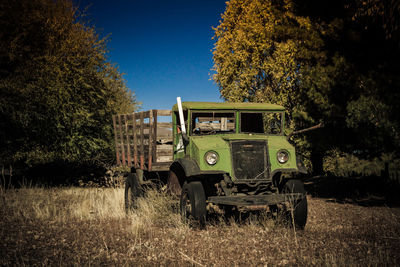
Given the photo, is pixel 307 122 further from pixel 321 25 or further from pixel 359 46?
pixel 321 25

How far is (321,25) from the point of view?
34.7ft

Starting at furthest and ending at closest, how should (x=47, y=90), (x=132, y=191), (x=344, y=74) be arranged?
(x=47, y=90)
(x=344, y=74)
(x=132, y=191)

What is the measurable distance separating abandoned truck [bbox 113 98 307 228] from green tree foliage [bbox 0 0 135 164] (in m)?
5.09

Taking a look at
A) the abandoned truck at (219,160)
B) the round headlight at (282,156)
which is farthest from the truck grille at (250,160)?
the round headlight at (282,156)

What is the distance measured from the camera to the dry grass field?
14.3ft

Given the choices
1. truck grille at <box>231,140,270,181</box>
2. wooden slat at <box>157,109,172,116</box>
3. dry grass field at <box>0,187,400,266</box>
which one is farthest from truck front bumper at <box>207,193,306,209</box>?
wooden slat at <box>157,109,172,116</box>

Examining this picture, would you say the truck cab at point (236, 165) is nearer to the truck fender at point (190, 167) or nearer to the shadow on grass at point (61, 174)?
the truck fender at point (190, 167)

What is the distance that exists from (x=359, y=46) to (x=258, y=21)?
20.9 feet

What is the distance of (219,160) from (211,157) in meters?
0.15

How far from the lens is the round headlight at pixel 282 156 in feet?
19.3

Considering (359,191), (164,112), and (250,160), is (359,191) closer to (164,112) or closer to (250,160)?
(250,160)

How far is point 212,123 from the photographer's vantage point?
7016mm

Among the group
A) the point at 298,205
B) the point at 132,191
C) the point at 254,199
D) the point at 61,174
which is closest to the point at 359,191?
the point at 298,205

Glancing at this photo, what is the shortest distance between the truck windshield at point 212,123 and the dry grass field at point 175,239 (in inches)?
64.6
